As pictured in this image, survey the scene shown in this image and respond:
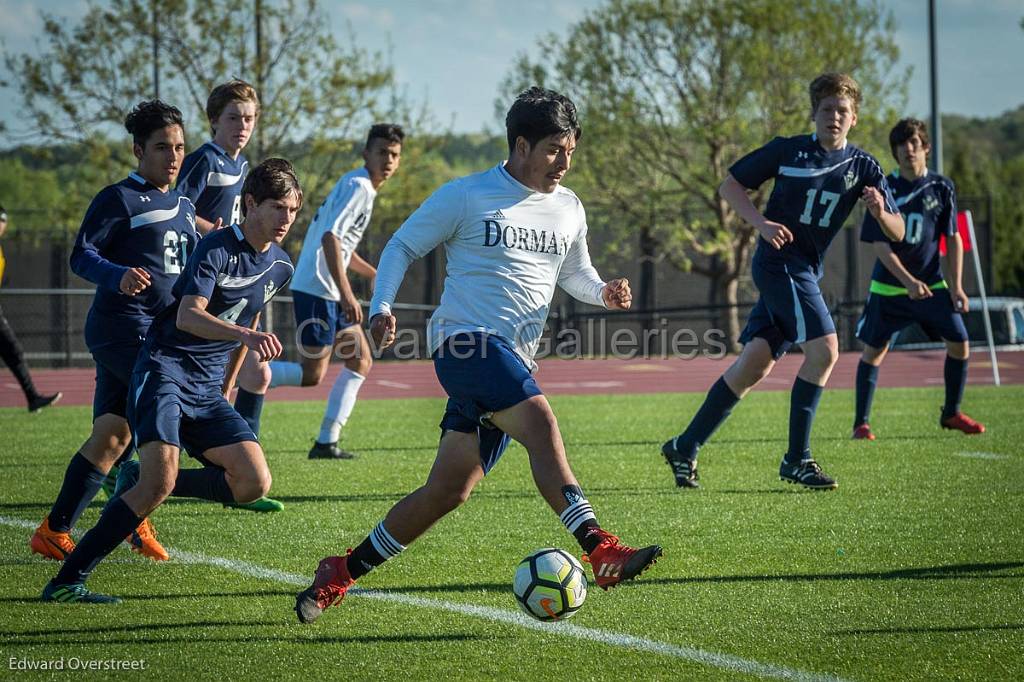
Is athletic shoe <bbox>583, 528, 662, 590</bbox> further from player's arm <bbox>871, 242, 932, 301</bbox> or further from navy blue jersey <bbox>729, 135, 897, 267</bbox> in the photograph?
player's arm <bbox>871, 242, 932, 301</bbox>

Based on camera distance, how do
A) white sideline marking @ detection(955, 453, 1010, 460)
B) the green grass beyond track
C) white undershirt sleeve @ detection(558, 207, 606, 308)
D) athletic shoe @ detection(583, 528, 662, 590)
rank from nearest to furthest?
1. the green grass beyond track
2. athletic shoe @ detection(583, 528, 662, 590)
3. white undershirt sleeve @ detection(558, 207, 606, 308)
4. white sideline marking @ detection(955, 453, 1010, 460)

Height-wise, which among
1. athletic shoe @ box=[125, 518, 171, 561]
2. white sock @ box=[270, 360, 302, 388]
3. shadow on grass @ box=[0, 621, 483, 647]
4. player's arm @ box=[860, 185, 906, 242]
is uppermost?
player's arm @ box=[860, 185, 906, 242]

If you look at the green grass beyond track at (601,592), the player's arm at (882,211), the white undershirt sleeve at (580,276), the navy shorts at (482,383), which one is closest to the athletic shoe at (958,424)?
the green grass beyond track at (601,592)

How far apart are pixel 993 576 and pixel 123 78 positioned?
24.3m

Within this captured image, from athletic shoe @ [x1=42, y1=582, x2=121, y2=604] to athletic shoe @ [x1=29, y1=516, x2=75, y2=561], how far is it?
0.70 m

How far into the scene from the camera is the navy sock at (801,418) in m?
7.46

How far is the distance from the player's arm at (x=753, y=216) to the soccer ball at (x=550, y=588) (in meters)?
3.29

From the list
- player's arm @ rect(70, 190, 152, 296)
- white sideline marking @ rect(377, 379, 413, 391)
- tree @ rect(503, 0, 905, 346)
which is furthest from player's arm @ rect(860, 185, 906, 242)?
tree @ rect(503, 0, 905, 346)

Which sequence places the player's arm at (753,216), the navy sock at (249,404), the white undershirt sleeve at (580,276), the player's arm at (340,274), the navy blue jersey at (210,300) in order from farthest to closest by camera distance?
1. the player's arm at (340,274)
2. the navy sock at (249,404)
3. the player's arm at (753,216)
4. the white undershirt sleeve at (580,276)
5. the navy blue jersey at (210,300)

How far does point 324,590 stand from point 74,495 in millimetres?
1708

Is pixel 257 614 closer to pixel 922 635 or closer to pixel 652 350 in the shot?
pixel 922 635

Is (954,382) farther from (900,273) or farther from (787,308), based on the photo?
(787,308)

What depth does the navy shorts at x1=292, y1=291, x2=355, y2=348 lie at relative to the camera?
8.92 metres

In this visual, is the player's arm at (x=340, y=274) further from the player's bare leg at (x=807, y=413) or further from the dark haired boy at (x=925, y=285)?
the dark haired boy at (x=925, y=285)
